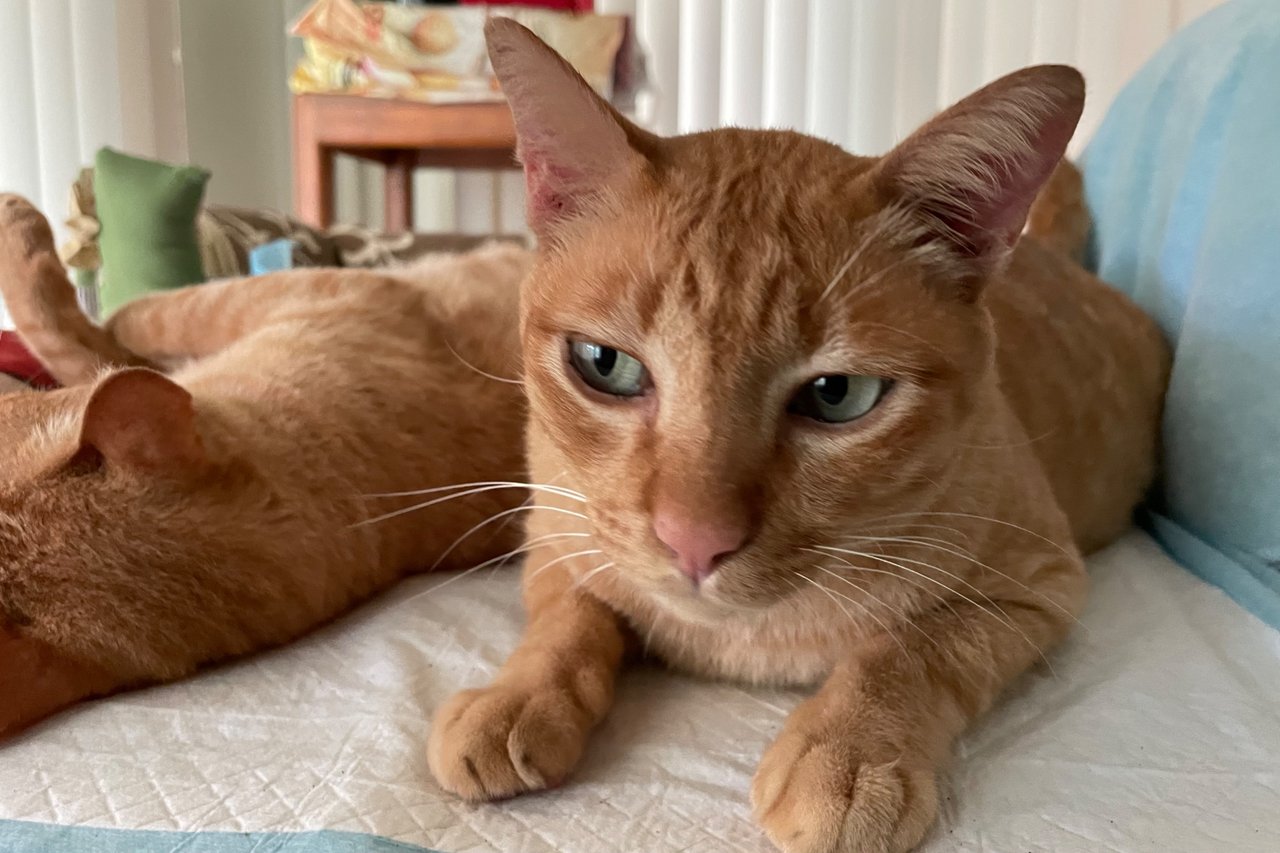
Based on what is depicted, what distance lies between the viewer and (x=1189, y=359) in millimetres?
1401

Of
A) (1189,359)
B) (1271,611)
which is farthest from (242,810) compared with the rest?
(1189,359)

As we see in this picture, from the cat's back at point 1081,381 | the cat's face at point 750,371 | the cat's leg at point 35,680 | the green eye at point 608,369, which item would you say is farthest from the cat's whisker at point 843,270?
the cat's leg at point 35,680

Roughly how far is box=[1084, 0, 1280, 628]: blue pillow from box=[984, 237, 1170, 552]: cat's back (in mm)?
60

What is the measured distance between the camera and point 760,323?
0.77 m

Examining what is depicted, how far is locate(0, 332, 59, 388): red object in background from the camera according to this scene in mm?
1469

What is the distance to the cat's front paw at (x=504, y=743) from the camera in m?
0.77

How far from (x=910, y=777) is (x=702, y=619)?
0.22 metres

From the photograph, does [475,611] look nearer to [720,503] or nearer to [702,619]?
[702,619]

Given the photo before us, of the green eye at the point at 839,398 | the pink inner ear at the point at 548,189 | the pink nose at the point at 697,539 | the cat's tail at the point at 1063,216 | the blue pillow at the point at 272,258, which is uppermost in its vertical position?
the pink inner ear at the point at 548,189

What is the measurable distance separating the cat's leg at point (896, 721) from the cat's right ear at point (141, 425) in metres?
0.68

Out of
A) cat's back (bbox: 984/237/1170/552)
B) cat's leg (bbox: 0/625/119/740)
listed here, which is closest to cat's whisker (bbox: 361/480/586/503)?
cat's leg (bbox: 0/625/119/740)

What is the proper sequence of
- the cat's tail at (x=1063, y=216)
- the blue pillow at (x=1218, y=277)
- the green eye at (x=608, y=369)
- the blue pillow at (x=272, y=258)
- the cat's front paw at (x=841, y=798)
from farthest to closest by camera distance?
the blue pillow at (x=272, y=258)
the cat's tail at (x=1063, y=216)
the blue pillow at (x=1218, y=277)
the green eye at (x=608, y=369)
the cat's front paw at (x=841, y=798)

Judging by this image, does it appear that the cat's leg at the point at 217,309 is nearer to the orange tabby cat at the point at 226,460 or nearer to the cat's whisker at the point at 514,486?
the orange tabby cat at the point at 226,460

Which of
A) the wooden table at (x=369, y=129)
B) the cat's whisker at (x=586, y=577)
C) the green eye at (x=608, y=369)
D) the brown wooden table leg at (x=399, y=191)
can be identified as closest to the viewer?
the green eye at (x=608, y=369)
